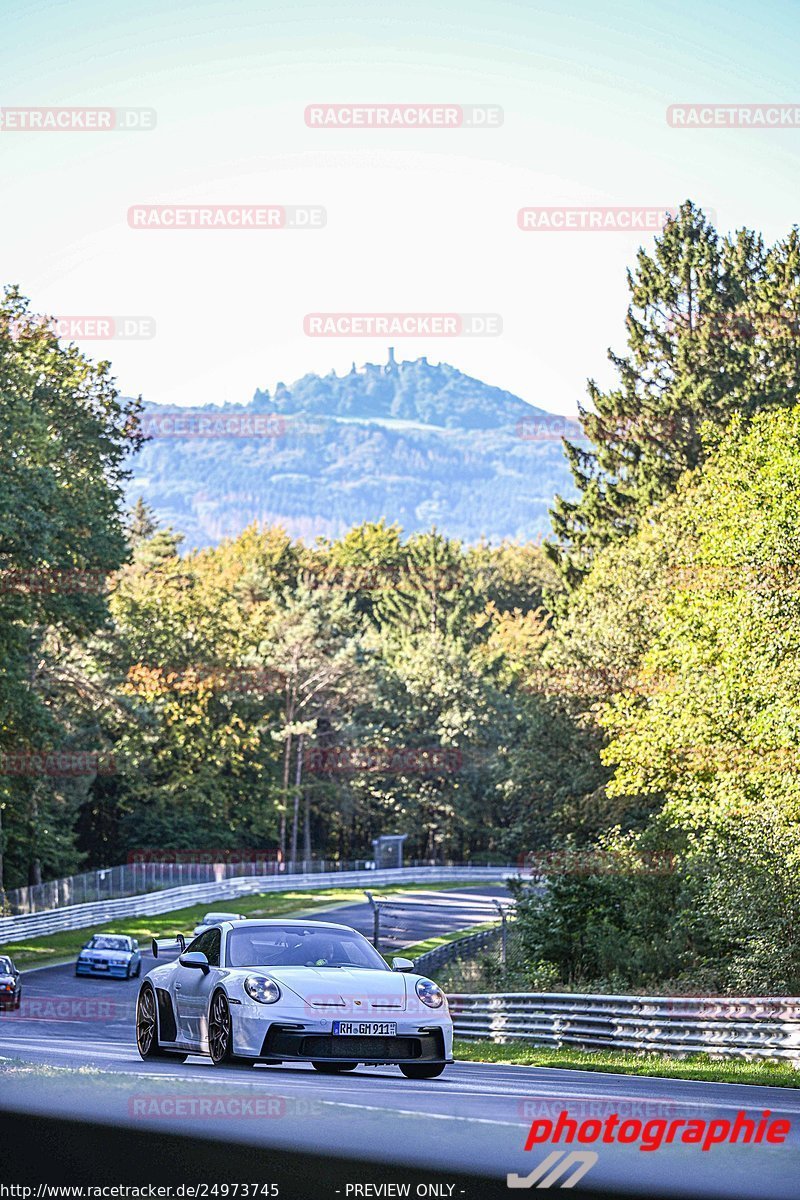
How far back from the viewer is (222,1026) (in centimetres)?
1155

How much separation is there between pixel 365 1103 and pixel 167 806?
82.5 meters

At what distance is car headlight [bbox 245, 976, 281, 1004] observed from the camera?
11320mm

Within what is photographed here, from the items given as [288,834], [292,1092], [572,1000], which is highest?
[292,1092]

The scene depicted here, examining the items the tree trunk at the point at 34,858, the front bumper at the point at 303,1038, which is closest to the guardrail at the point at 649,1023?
the front bumper at the point at 303,1038

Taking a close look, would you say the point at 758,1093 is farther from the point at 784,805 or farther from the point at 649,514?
the point at 649,514

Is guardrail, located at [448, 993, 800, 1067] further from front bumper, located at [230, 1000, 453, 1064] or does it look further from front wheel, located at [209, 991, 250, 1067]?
front wheel, located at [209, 991, 250, 1067]

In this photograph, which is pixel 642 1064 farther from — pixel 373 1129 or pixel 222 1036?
pixel 373 1129

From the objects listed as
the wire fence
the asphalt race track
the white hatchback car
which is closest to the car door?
the white hatchback car

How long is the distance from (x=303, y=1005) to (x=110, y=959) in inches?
1367

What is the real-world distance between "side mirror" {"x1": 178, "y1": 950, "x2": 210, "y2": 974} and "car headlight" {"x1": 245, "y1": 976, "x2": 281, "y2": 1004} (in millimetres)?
703

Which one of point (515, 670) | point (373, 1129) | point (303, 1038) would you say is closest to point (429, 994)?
point (303, 1038)

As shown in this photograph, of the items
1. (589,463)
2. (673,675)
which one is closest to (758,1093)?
(673,675)

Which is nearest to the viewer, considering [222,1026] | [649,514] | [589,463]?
[222,1026]

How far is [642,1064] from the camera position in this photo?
20.3 meters
